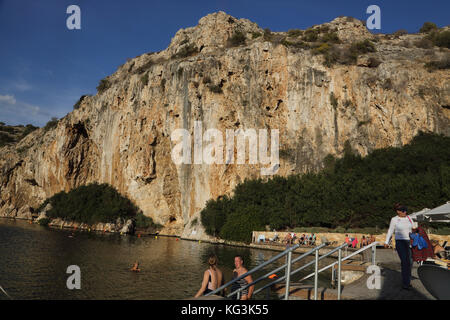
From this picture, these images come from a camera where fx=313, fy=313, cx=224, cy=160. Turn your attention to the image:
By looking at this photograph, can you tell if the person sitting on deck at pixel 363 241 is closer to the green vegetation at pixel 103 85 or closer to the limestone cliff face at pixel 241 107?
the limestone cliff face at pixel 241 107

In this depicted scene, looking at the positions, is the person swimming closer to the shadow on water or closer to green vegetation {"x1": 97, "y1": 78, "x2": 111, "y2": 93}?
the shadow on water

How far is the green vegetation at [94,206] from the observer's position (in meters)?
48.5

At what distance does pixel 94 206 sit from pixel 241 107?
97.9 ft

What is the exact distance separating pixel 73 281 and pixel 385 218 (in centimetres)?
2409

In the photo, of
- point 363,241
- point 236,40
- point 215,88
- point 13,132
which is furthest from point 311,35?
point 13,132

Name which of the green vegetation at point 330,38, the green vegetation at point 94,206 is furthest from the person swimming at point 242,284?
the green vegetation at point 330,38

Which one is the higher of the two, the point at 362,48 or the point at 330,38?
the point at 330,38

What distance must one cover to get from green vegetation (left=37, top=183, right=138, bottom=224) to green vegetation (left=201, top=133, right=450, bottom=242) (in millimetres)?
17808

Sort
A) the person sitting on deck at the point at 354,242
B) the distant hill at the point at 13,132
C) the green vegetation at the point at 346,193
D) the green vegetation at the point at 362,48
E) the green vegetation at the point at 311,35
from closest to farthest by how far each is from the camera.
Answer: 1. the person sitting on deck at the point at 354,242
2. the green vegetation at the point at 346,193
3. the green vegetation at the point at 362,48
4. the green vegetation at the point at 311,35
5. the distant hill at the point at 13,132

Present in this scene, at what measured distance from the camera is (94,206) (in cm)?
5194

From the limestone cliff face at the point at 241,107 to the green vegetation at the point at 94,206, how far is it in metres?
2.03

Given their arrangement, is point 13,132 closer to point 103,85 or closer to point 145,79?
point 103,85

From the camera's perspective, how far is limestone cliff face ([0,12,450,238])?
35281mm
